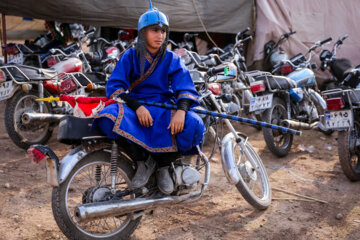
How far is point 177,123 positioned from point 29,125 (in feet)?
9.64

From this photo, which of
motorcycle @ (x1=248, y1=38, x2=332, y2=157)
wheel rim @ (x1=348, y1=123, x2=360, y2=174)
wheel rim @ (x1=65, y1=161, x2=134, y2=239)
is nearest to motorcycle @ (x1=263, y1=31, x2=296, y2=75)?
motorcycle @ (x1=248, y1=38, x2=332, y2=157)

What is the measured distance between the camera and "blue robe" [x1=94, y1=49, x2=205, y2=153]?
2.58 m

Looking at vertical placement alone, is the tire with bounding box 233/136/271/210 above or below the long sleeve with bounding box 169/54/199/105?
below

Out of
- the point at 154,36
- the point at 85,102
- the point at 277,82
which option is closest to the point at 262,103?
the point at 277,82

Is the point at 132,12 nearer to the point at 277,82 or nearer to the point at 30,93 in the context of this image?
the point at 30,93

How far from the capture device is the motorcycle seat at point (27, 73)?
480 cm

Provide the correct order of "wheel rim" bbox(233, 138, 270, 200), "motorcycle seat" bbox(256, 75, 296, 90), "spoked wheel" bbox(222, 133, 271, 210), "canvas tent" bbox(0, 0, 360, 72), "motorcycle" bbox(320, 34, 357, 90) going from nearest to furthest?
"spoked wheel" bbox(222, 133, 271, 210) < "wheel rim" bbox(233, 138, 270, 200) < "motorcycle seat" bbox(256, 75, 296, 90) < "canvas tent" bbox(0, 0, 360, 72) < "motorcycle" bbox(320, 34, 357, 90)

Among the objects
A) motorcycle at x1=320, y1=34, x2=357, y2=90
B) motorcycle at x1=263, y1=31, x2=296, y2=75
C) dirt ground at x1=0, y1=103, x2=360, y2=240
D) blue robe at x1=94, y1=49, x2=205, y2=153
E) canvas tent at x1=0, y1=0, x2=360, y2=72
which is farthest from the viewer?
motorcycle at x1=263, y1=31, x2=296, y2=75

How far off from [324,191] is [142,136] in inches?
93.4

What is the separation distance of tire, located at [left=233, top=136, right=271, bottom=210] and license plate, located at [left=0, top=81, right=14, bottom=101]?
2870 millimetres

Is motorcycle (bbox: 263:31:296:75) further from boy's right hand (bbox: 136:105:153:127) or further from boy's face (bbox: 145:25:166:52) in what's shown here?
boy's right hand (bbox: 136:105:153:127)

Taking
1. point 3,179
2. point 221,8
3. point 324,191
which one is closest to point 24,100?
point 3,179

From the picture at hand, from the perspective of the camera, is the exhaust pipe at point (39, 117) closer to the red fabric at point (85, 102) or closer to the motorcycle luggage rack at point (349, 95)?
the red fabric at point (85, 102)

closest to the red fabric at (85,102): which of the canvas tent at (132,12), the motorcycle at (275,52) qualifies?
the canvas tent at (132,12)
